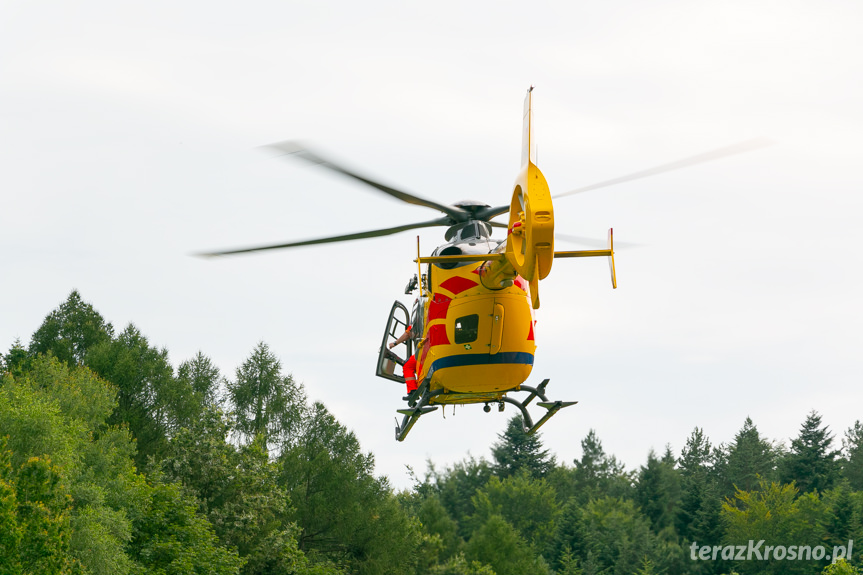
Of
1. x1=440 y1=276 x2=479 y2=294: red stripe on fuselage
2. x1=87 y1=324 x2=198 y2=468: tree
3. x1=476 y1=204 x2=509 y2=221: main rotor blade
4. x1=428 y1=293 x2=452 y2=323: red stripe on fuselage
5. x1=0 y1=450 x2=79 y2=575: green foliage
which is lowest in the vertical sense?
x1=0 y1=450 x2=79 y2=575: green foliage

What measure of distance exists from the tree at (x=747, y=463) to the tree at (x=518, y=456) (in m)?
→ 12.6

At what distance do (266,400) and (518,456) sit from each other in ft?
99.1

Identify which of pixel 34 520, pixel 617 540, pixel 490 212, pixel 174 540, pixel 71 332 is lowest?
pixel 34 520

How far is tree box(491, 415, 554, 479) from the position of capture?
81819 millimetres

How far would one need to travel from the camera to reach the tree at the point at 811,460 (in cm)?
7456

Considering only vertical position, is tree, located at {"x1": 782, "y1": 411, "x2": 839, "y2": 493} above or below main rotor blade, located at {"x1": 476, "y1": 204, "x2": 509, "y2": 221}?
above

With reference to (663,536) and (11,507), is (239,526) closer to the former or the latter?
(11,507)

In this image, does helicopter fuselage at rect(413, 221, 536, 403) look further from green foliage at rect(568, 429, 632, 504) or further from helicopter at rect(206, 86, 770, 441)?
green foliage at rect(568, 429, 632, 504)

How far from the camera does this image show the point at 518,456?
82.8 m

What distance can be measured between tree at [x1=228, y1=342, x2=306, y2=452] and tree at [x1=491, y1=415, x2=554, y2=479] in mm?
26883

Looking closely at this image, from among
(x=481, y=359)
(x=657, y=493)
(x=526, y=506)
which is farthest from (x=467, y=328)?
(x=657, y=493)

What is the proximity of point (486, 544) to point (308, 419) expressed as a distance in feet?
39.6

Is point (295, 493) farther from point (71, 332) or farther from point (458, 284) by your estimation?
point (458, 284)

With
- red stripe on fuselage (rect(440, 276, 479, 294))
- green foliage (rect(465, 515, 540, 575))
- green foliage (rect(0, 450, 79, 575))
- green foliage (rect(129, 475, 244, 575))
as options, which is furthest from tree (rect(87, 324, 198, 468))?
red stripe on fuselage (rect(440, 276, 479, 294))
